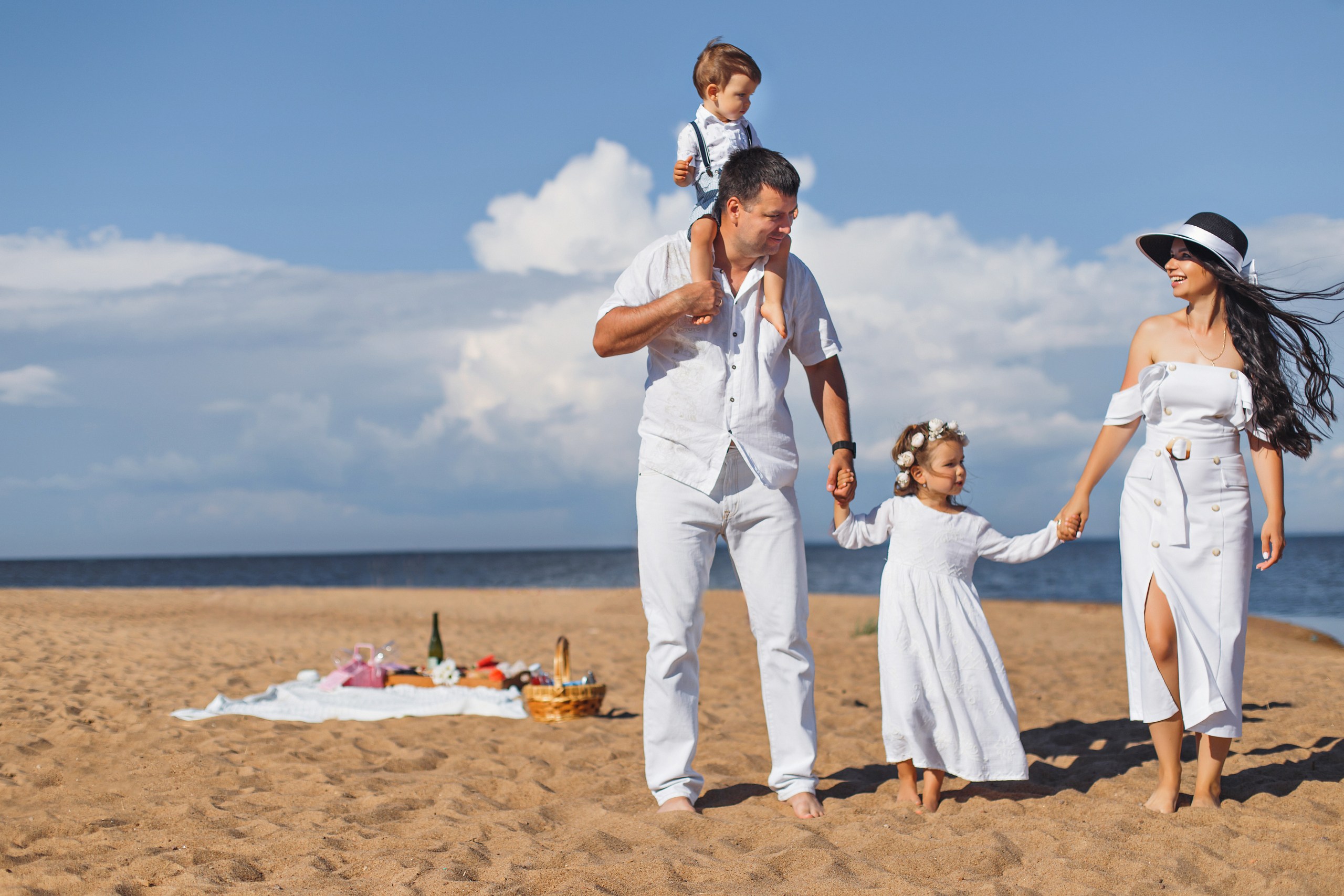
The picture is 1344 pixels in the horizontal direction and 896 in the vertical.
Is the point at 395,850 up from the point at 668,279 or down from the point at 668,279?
down

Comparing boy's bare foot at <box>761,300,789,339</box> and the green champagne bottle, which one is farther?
the green champagne bottle

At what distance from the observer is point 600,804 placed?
3.75 metres

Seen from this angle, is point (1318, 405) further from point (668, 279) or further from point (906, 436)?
point (668, 279)

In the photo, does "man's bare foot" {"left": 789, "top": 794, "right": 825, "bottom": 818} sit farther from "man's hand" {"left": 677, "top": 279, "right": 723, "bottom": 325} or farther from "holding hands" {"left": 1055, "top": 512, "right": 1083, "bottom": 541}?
"man's hand" {"left": 677, "top": 279, "right": 723, "bottom": 325}

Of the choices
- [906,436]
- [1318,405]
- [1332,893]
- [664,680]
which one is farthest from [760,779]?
[1318,405]

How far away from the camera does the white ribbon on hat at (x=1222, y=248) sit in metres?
3.42

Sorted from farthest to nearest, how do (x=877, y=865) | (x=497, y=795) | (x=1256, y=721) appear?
1. (x=1256, y=721)
2. (x=497, y=795)
3. (x=877, y=865)

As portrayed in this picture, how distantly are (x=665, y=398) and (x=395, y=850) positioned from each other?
1.79 m

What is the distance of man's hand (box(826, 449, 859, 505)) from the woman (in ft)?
3.32

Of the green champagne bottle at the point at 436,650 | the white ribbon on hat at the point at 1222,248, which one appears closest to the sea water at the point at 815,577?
the green champagne bottle at the point at 436,650

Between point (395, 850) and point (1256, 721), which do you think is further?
point (1256, 721)

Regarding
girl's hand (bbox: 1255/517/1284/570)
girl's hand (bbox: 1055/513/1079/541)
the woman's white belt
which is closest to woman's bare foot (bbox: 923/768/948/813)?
girl's hand (bbox: 1055/513/1079/541)

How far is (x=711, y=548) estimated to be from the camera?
3.55 metres

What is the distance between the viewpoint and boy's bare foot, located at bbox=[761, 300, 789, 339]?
3471 mm
